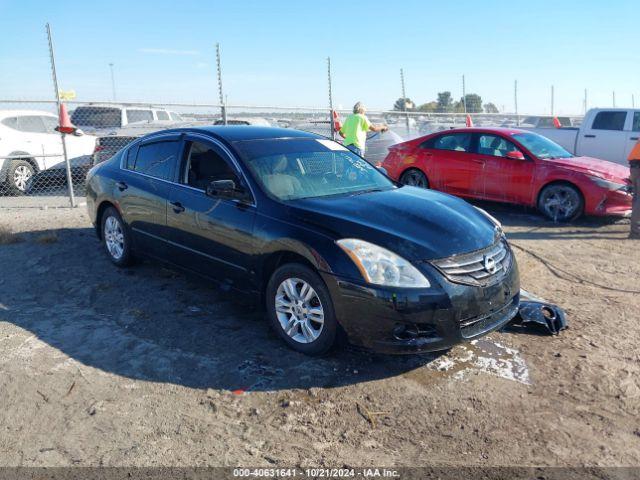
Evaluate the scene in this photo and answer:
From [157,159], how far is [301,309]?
8.25ft

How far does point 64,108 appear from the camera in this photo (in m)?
9.15

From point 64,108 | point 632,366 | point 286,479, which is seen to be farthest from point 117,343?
point 64,108

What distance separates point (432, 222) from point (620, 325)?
2.02 m

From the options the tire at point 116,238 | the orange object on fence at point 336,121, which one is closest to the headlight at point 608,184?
the tire at point 116,238

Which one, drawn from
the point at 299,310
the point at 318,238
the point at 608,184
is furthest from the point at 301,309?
the point at 608,184

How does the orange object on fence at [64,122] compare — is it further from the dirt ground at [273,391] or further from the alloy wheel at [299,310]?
the alloy wheel at [299,310]

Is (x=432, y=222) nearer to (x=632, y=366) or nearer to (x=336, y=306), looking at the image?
(x=336, y=306)

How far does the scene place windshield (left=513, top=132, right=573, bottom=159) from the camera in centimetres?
902

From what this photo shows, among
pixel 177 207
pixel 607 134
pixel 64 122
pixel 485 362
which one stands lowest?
pixel 485 362

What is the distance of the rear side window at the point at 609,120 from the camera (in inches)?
501

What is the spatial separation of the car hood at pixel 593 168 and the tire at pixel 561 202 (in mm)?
305

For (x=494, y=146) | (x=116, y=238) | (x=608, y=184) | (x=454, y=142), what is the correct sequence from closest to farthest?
(x=116, y=238)
(x=608, y=184)
(x=494, y=146)
(x=454, y=142)

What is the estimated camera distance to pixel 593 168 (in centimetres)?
859

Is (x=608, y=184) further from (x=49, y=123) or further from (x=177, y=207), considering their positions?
(x=49, y=123)
